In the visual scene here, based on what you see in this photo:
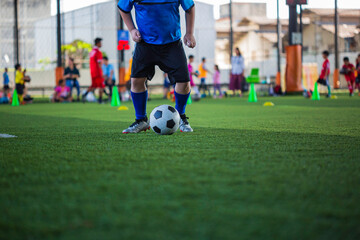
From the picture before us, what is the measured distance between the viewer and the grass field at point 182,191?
5.61 ft

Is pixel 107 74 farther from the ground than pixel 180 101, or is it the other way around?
pixel 107 74

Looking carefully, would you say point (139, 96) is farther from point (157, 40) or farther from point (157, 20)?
point (157, 20)

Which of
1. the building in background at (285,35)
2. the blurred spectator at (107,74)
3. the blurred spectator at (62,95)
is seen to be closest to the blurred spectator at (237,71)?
the blurred spectator at (107,74)

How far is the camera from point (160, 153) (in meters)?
3.59

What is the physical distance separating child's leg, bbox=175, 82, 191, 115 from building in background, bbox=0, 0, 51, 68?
22.2m

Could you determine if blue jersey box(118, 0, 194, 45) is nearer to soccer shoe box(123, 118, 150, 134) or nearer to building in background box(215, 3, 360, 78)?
soccer shoe box(123, 118, 150, 134)

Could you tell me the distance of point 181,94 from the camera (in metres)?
5.55

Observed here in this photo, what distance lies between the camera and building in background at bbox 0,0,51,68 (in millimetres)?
27845

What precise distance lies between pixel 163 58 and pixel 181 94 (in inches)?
19.3

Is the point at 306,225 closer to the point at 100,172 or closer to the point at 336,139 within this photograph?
the point at 100,172

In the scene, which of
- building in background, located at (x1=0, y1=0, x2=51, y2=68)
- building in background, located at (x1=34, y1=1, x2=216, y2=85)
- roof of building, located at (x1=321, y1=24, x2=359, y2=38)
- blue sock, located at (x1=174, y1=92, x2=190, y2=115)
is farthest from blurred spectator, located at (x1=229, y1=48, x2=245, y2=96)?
roof of building, located at (x1=321, y1=24, x2=359, y2=38)

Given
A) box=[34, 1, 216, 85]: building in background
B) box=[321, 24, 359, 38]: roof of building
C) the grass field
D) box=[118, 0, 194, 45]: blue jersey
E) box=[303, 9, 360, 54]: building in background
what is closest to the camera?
the grass field

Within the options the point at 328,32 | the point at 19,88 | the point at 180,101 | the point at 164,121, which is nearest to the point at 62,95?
the point at 19,88

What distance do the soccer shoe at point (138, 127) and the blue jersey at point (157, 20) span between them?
898 mm
